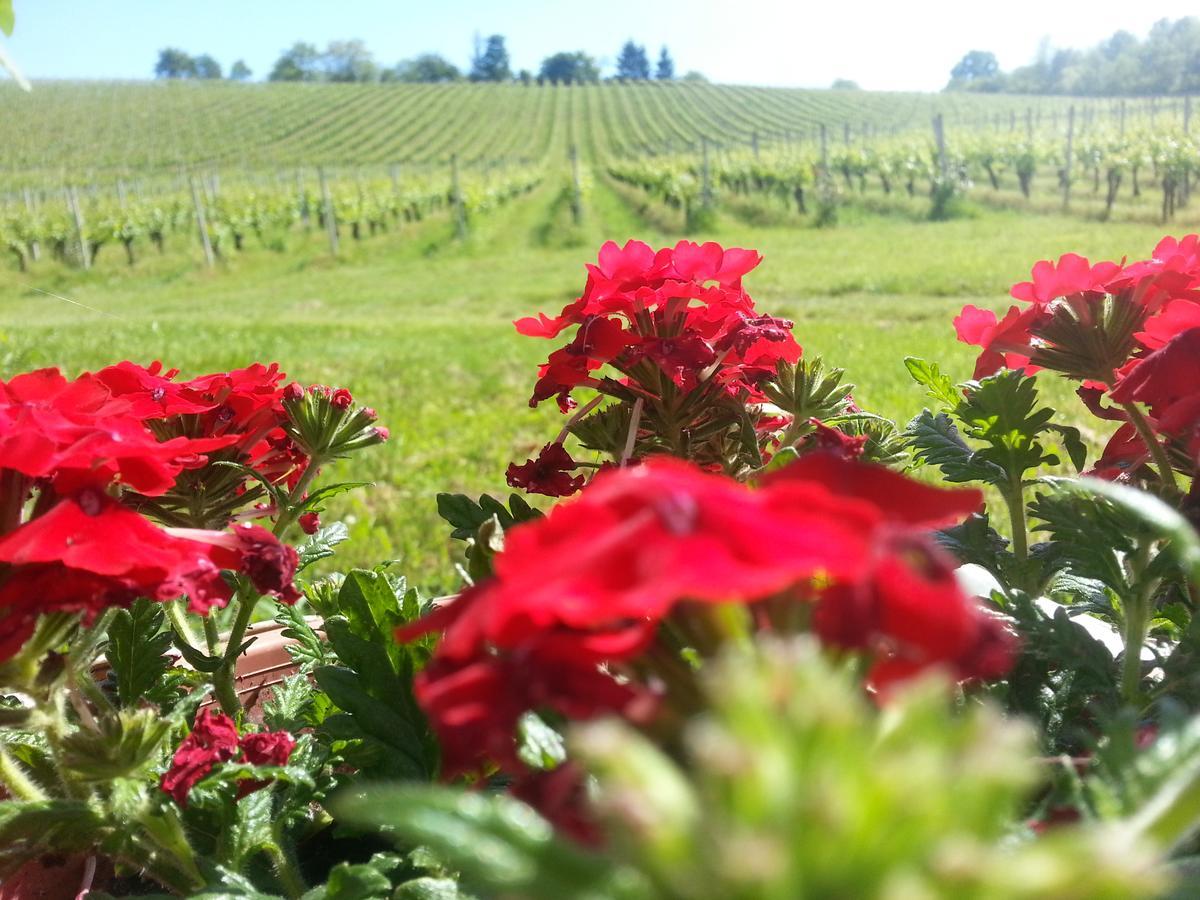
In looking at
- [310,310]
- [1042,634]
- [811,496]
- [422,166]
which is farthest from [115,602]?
[422,166]

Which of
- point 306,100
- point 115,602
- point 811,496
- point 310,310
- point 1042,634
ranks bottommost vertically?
point 310,310

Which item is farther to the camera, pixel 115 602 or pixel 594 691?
pixel 115 602

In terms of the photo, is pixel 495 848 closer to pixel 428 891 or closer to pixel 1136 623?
pixel 428 891

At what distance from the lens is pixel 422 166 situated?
1325 inches

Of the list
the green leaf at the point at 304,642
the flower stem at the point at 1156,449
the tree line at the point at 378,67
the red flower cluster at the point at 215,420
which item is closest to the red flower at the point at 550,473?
the red flower cluster at the point at 215,420

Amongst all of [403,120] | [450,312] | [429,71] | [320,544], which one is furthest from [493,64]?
[320,544]

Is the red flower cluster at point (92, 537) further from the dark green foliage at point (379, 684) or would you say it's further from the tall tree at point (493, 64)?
the tall tree at point (493, 64)

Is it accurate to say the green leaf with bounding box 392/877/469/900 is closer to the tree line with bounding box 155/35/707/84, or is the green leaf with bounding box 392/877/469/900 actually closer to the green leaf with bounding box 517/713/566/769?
the green leaf with bounding box 517/713/566/769

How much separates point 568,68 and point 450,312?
80.2m

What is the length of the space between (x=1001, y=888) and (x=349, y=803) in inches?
7.7

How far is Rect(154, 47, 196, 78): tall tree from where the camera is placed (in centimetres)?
8325

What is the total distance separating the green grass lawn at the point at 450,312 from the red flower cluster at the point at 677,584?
2.84ft

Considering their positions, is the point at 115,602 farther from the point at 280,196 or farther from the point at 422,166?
the point at 422,166

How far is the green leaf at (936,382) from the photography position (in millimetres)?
1073
